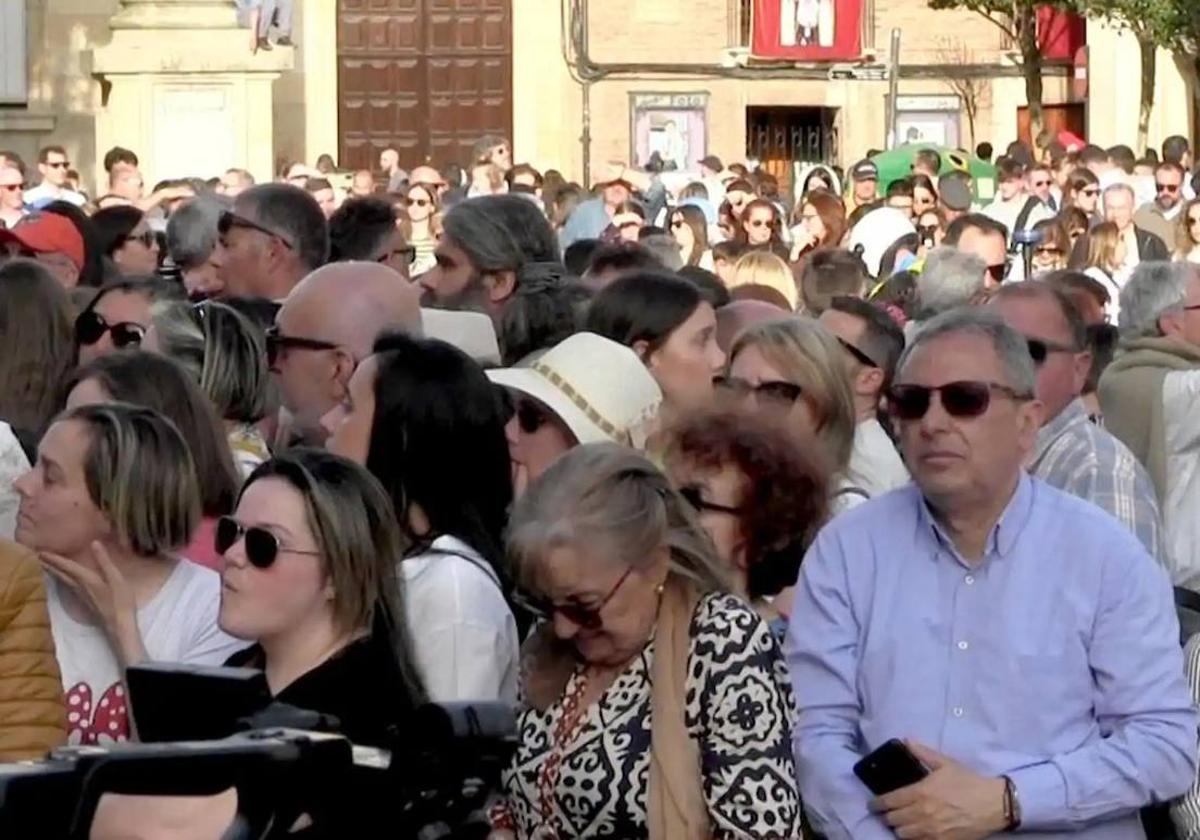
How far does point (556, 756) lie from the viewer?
15.0 ft

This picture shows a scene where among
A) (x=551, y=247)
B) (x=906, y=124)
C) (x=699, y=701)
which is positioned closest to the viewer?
(x=699, y=701)

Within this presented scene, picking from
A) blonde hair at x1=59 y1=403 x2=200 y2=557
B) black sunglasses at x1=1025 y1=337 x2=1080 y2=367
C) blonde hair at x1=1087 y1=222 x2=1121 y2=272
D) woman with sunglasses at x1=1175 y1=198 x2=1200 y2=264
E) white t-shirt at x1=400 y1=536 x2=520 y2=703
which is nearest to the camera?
white t-shirt at x1=400 y1=536 x2=520 y2=703

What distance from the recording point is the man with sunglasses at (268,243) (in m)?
9.16

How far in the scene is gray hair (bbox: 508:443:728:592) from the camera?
4551mm

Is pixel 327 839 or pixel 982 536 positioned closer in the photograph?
pixel 327 839

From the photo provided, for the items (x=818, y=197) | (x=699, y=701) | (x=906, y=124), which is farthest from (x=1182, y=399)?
(x=906, y=124)

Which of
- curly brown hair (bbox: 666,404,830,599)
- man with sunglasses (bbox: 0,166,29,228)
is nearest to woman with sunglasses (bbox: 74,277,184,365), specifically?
curly brown hair (bbox: 666,404,830,599)

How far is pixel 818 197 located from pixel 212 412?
12142 mm

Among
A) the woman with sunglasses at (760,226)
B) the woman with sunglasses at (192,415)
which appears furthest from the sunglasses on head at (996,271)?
A: the woman with sunglasses at (192,415)

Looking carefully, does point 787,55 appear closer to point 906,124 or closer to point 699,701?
point 906,124

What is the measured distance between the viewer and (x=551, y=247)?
962 cm

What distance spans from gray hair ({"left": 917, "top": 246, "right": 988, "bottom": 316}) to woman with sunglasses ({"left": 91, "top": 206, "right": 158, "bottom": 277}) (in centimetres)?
323

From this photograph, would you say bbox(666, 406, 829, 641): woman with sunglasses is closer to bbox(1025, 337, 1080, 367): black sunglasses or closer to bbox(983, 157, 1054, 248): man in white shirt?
bbox(1025, 337, 1080, 367): black sunglasses

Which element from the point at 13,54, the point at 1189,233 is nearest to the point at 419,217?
the point at 1189,233
